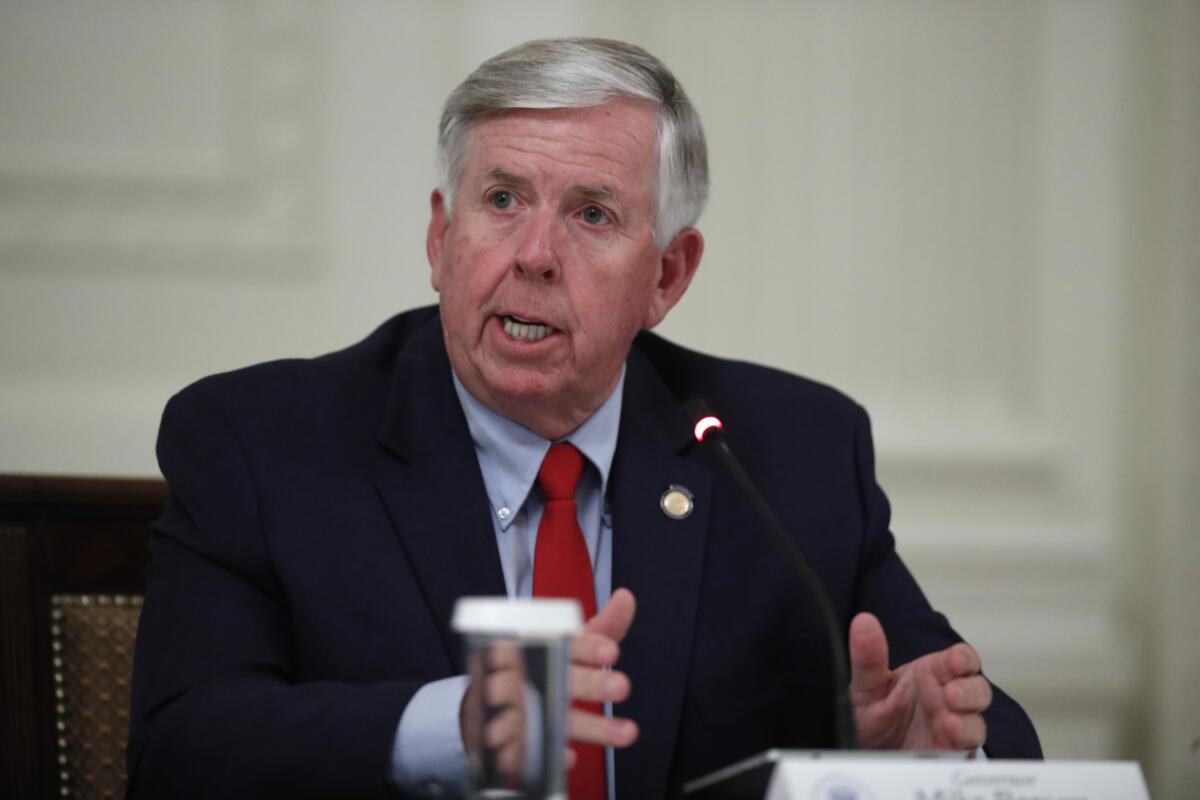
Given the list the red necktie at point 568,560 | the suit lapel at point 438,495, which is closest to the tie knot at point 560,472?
the red necktie at point 568,560

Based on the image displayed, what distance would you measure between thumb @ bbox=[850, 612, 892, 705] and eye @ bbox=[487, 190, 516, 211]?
2.63 feet

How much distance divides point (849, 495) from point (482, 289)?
2.31 ft

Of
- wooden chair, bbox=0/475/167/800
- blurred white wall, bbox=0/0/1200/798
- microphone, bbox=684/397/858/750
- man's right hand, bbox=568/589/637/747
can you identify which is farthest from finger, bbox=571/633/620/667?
blurred white wall, bbox=0/0/1200/798

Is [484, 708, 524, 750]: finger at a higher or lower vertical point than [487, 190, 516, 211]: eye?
lower

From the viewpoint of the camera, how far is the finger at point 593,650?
1.31 m

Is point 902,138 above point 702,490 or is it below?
above

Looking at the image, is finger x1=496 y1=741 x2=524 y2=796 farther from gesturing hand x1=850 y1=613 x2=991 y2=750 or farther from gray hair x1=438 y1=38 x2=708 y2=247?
gray hair x1=438 y1=38 x2=708 y2=247

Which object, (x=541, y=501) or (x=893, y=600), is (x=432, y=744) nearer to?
(x=541, y=501)

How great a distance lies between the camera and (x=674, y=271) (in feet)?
7.70

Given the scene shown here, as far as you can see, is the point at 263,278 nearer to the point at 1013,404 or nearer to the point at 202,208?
the point at 202,208

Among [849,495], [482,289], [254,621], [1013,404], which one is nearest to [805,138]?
[1013,404]

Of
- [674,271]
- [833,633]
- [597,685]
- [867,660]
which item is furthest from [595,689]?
[674,271]

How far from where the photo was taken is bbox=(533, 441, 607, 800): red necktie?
1.88 metres

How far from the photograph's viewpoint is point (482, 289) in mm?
2014
